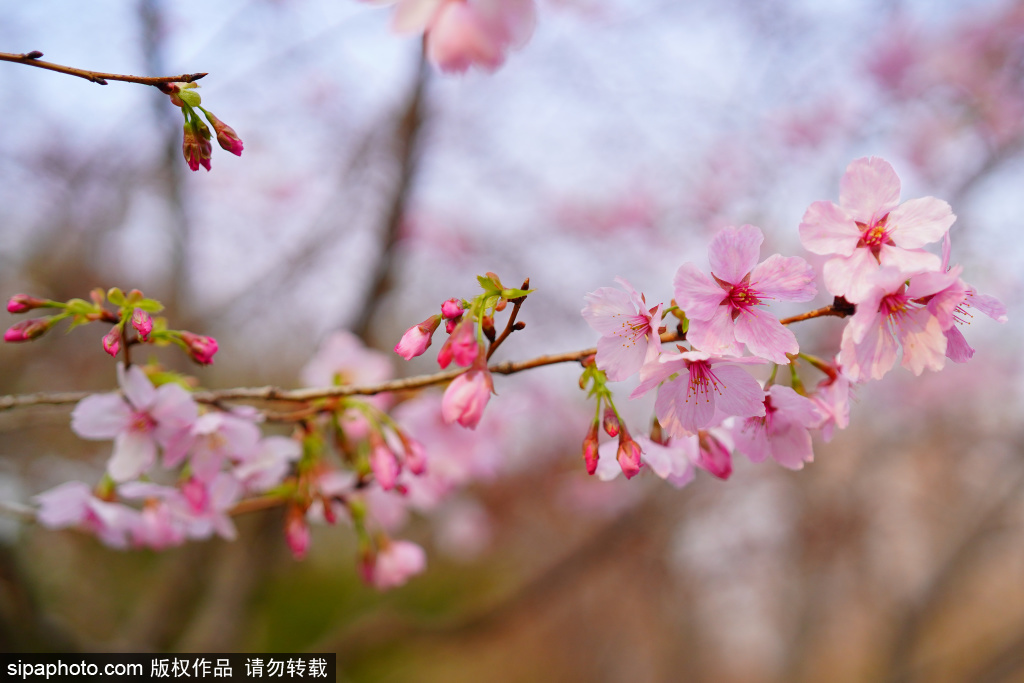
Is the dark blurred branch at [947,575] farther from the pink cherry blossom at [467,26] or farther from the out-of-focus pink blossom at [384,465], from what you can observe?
the pink cherry blossom at [467,26]

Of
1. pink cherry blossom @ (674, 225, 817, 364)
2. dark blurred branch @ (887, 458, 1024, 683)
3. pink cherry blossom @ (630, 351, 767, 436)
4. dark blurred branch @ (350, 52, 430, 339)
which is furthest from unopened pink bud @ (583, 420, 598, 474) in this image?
dark blurred branch @ (887, 458, 1024, 683)

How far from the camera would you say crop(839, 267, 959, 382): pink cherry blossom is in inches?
29.4

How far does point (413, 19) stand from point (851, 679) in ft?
38.9

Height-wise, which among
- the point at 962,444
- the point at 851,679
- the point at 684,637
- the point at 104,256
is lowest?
the point at 851,679

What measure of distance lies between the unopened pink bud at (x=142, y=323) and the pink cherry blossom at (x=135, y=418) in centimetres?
11

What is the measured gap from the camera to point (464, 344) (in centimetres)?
76

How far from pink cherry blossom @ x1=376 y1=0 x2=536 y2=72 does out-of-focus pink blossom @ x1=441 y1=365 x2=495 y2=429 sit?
1.33ft

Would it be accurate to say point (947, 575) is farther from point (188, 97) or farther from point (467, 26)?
point (188, 97)

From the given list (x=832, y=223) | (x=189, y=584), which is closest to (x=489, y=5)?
(x=832, y=223)

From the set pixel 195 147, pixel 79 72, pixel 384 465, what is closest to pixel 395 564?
pixel 384 465

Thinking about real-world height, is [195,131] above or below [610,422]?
above

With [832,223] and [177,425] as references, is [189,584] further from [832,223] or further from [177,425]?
[832,223]

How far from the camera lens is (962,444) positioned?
16.7 feet

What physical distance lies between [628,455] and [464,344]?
30 centimetres
